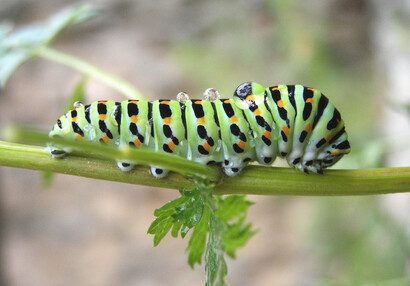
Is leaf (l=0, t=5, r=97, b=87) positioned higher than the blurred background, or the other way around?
the blurred background

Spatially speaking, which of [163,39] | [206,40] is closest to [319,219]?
[206,40]

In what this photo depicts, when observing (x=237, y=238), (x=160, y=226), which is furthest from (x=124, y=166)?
(x=237, y=238)

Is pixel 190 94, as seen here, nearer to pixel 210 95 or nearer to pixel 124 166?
pixel 210 95

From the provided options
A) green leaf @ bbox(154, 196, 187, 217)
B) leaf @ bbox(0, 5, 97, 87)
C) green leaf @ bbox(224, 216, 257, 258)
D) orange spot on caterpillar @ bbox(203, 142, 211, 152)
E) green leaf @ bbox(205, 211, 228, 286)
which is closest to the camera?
green leaf @ bbox(205, 211, 228, 286)

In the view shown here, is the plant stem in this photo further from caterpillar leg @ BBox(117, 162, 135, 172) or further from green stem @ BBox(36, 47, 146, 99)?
green stem @ BBox(36, 47, 146, 99)

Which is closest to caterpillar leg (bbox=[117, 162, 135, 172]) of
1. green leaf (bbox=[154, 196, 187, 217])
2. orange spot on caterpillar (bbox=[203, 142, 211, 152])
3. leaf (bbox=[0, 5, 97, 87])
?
green leaf (bbox=[154, 196, 187, 217])
